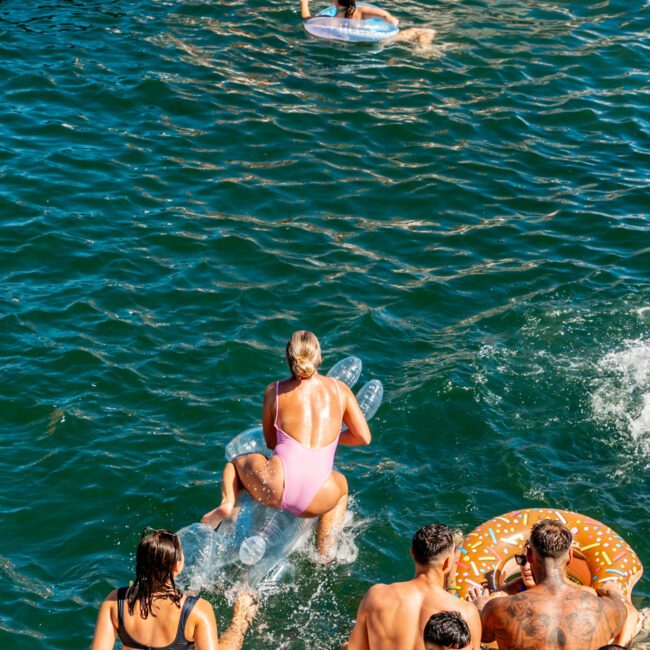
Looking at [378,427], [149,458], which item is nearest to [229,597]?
[149,458]

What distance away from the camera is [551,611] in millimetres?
6637

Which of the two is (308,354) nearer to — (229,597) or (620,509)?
(229,597)

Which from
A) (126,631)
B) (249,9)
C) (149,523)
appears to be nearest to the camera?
(126,631)

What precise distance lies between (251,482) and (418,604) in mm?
2213

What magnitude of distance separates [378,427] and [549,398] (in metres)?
1.86

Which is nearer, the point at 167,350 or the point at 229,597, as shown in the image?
the point at 229,597

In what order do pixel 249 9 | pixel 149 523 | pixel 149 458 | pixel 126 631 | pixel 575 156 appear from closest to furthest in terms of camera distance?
pixel 126 631, pixel 149 523, pixel 149 458, pixel 575 156, pixel 249 9

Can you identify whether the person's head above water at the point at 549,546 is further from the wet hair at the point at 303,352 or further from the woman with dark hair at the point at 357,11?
the woman with dark hair at the point at 357,11

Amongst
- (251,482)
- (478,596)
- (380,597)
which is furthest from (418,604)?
(251,482)

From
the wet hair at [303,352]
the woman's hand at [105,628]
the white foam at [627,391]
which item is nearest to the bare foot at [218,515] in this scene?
the wet hair at [303,352]

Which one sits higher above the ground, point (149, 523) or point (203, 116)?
point (203, 116)

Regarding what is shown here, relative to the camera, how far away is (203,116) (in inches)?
615

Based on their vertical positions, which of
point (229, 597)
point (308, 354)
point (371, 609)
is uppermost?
point (308, 354)

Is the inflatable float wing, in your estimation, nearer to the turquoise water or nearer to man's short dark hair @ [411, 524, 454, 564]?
the turquoise water
